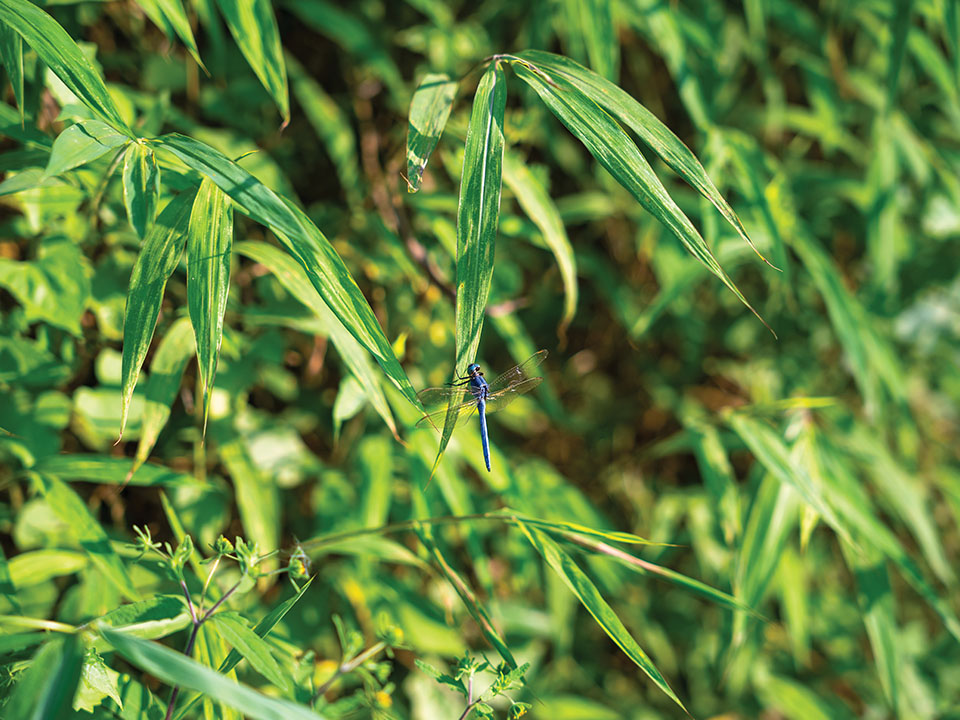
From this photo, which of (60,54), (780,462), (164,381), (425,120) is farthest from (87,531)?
(780,462)

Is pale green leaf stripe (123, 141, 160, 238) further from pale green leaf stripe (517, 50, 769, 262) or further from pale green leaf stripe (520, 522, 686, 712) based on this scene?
pale green leaf stripe (520, 522, 686, 712)

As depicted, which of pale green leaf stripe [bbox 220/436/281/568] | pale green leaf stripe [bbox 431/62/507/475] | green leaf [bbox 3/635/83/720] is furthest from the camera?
Answer: pale green leaf stripe [bbox 220/436/281/568]

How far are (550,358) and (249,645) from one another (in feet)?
3.65

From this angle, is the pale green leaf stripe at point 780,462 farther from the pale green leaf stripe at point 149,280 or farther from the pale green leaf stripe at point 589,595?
the pale green leaf stripe at point 149,280

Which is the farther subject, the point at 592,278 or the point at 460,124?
the point at 592,278

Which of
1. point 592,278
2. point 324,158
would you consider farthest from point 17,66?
point 592,278

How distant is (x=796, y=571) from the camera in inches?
53.6

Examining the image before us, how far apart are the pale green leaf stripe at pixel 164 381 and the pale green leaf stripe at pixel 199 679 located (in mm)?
305

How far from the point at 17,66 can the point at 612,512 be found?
55.4 inches

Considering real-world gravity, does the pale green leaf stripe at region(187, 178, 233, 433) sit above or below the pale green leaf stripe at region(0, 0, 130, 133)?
below

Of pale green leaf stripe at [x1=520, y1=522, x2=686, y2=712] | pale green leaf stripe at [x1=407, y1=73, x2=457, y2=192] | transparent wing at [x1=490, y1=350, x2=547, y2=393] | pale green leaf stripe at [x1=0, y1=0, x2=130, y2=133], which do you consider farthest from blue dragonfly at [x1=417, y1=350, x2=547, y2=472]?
pale green leaf stripe at [x1=0, y1=0, x2=130, y2=133]

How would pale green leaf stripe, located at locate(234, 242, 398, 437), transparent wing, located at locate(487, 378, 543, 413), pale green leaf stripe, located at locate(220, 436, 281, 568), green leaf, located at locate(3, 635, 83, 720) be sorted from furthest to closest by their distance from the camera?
pale green leaf stripe, located at locate(220, 436, 281, 568) → transparent wing, located at locate(487, 378, 543, 413) → pale green leaf stripe, located at locate(234, 242, 398, 437) → green leaf, located at locate(3, 635, 83, 720)

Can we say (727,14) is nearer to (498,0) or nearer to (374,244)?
(498,0)

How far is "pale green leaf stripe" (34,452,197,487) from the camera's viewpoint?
0.87 metres
